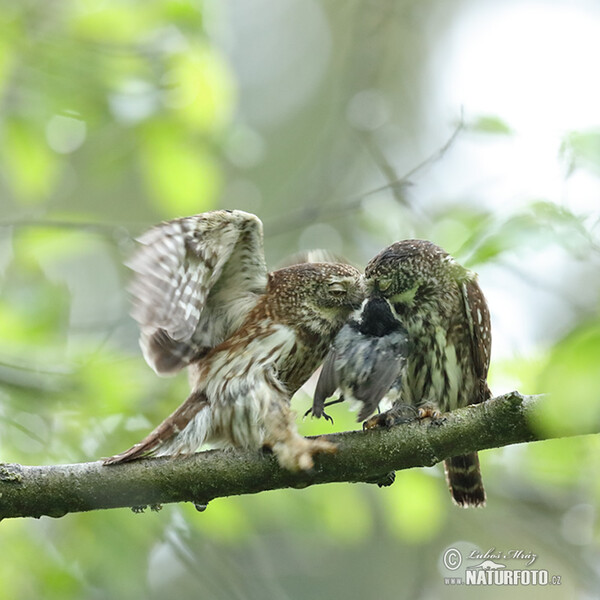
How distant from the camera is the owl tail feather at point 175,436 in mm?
3331

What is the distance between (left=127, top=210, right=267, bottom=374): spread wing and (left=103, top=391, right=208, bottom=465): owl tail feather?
23 centimetres

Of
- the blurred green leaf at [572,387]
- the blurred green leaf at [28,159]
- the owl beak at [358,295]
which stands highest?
the blurred green leaf at [28,159]

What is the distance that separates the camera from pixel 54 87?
167 inches

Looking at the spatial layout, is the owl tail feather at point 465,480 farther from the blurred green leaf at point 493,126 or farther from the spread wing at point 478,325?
the blurred green leaf at point 493,126

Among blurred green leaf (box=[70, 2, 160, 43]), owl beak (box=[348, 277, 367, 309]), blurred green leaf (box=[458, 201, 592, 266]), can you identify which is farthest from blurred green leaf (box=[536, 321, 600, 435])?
blurred green leaf (box=[70, 2, 160, 43])

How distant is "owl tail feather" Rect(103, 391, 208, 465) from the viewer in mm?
3331

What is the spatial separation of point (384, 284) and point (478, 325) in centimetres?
45

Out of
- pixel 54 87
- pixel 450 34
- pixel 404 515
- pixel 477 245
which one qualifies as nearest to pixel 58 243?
pixel 54 87

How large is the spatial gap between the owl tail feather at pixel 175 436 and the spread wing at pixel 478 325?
1203 mm

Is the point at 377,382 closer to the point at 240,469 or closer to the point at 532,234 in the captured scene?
the point at 240,469

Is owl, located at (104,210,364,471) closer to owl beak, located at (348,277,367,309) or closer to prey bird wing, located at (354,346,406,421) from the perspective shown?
owl beak, located at (348,277,367,309)

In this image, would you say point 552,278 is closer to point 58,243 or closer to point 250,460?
point 250,460

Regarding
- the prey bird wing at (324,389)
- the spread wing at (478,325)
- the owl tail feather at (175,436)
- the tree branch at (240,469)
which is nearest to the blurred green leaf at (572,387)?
the tree branch at (240,469)

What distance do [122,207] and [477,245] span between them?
27.2 ft
